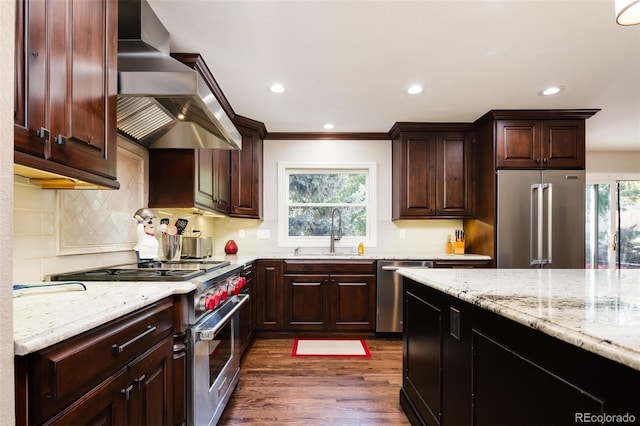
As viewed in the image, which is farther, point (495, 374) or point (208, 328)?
point (208, 328)

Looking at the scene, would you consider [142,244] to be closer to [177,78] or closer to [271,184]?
[177,78]

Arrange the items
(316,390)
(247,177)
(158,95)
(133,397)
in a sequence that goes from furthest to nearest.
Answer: (247,177), (316,390), (158,95), (133,397)

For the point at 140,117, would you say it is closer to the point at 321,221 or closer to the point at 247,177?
the point at 247,177

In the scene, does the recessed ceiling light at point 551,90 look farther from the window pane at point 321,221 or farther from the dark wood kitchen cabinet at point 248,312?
the dark wood kitchen cabinet at point 248,312

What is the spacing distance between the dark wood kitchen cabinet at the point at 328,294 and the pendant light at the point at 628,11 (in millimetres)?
2682

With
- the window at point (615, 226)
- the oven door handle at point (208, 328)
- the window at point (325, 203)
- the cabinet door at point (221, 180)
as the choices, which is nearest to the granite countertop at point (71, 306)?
the oven door handle at point (208, 328)

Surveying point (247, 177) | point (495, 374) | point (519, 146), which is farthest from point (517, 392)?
point (247, 177)

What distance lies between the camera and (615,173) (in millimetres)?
4902

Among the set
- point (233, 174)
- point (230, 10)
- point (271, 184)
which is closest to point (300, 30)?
point (230, 10)

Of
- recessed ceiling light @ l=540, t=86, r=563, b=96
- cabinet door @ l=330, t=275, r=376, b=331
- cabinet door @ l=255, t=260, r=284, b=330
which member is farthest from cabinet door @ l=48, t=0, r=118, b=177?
recessed ceiling light @ l=540, t=86, r=563, b=96

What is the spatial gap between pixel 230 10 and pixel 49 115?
1.18m

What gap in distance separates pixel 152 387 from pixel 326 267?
2360mm

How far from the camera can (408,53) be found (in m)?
2.21

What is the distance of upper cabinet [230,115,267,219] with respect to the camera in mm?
3520
